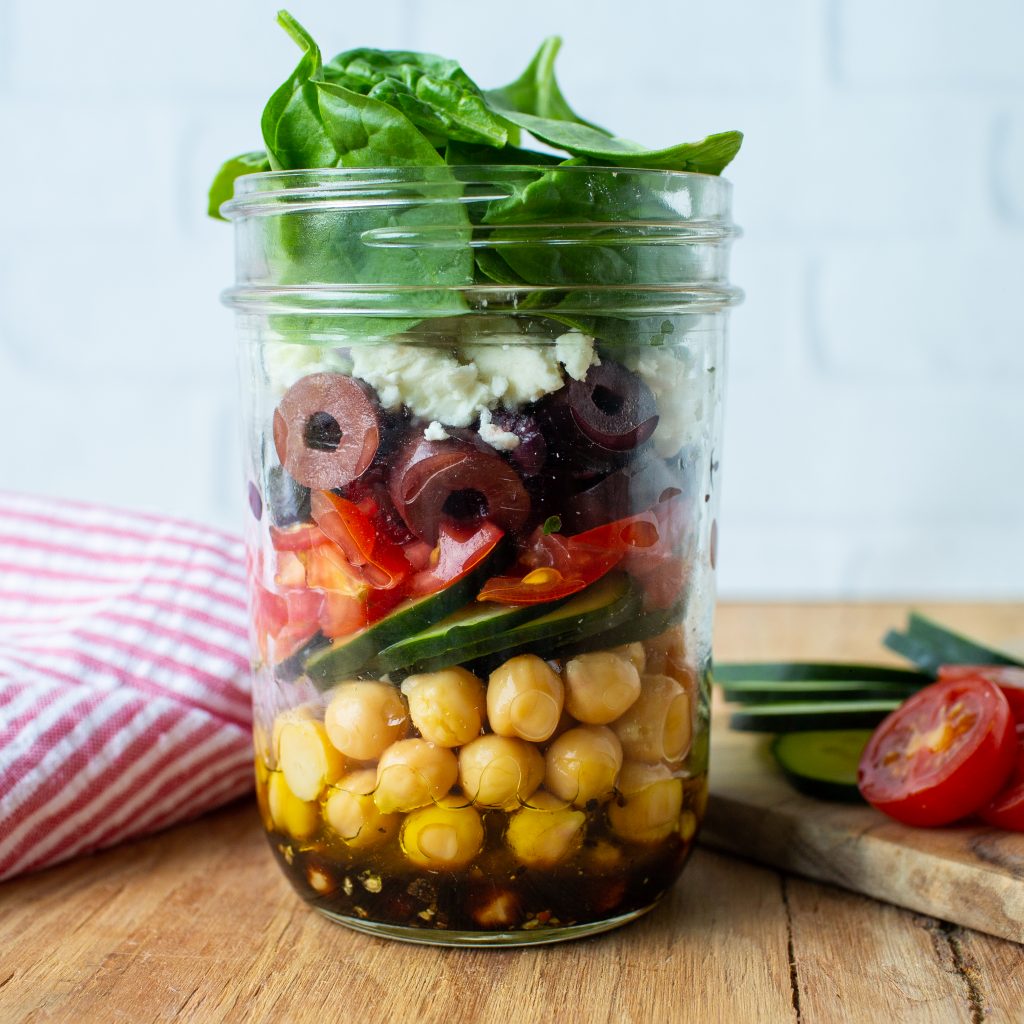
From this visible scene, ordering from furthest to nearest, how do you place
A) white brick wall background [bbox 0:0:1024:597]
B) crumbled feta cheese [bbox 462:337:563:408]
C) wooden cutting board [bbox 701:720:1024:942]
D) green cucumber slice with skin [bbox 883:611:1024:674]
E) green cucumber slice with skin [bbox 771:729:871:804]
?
1. white brick wall background [bbox 0:0:1024:597]
2. green cucumber slice with skin [bbox 883:611:1024:674]
3. green cucumber slice with skin [bbox 771:729:871:804]
4. wooden cutting board [bbox 701:720:1024:942]
5. crumbled feta cheese [bbox 462:337:563:408]

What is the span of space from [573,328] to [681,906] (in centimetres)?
36

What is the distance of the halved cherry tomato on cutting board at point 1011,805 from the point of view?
80 cm

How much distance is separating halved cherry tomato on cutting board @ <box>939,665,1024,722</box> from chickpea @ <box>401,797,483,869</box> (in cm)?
35

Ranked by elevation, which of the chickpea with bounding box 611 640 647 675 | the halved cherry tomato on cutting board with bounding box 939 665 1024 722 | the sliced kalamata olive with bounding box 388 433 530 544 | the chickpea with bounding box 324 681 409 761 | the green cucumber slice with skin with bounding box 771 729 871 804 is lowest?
the green cucumber slice with skin with bounding box 771 729 871 804

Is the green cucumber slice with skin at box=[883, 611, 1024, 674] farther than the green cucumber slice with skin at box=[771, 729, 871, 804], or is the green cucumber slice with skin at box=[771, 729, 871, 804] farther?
the green cucumber slice with skin at box=[883, 611, 1024, 674]

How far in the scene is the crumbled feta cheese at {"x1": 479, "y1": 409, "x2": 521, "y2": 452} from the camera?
65 centimetres

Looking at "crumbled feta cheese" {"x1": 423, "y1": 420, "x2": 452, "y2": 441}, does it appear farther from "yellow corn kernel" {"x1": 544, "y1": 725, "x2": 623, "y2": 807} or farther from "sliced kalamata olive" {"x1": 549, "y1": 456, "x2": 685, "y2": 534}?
"yellow corn kernel" {"x1": 544, "y1": 725, "x2": 623, "y2": 807}

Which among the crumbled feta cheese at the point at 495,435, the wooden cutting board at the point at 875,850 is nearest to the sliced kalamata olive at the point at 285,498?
the crumbled feta cheese at the point at 495,435

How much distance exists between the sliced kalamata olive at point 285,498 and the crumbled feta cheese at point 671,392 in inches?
7.3

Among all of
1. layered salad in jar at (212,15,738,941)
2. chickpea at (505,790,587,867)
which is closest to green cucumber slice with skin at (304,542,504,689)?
layered salad in jar at (212,15,738,941)

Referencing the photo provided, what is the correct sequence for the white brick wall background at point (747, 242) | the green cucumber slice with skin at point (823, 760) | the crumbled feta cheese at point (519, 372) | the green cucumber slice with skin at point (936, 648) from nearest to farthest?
the crumbled feta cheese at point (519, 372)
the green cucumber slice with skin at point (823, 760)
the green cucumber slice with skin at point (936, 648)
the white brick wall background at point (747, 242)

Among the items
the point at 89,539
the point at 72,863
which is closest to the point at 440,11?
the point at 89,539

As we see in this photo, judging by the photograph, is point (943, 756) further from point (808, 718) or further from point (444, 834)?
point (444, 834)

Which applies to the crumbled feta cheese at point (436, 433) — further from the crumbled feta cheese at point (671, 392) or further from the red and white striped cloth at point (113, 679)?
the red and white striped cloth at point (113, 679)
